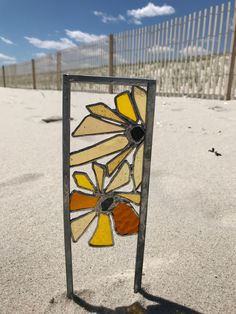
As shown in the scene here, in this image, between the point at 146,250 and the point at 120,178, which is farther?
the point at 146,250

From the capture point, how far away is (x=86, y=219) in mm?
838

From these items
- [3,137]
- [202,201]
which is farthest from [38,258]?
[3,137]

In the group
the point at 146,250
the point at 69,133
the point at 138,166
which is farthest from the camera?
the point at 146,250

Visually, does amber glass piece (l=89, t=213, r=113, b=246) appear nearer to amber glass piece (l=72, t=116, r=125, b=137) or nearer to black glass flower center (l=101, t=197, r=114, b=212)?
black glass flower center (l=101, t=197, r=114, b=212)

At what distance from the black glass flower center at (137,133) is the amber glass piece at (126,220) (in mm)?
210

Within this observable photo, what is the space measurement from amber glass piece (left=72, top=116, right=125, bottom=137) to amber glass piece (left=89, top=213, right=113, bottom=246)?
0.26 meters

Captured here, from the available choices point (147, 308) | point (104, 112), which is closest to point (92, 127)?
point (104, 112)

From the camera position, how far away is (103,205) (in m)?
0.84

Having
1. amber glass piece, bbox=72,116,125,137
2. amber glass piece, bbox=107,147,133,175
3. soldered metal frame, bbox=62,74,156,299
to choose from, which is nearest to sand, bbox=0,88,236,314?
soldered metal frame, bbox=62,74,156,299

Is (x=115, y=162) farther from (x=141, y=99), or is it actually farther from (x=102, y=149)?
(x=141, y=99)

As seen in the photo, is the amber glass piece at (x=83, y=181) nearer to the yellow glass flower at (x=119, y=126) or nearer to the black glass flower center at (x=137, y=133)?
the yellow glass flower at (x=119, y=126)

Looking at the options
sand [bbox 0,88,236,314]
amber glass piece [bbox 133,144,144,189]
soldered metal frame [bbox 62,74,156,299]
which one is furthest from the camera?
sand [bbox 0,88,236,314]

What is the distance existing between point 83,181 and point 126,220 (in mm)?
181

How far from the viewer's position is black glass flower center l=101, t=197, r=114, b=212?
2.75ft
